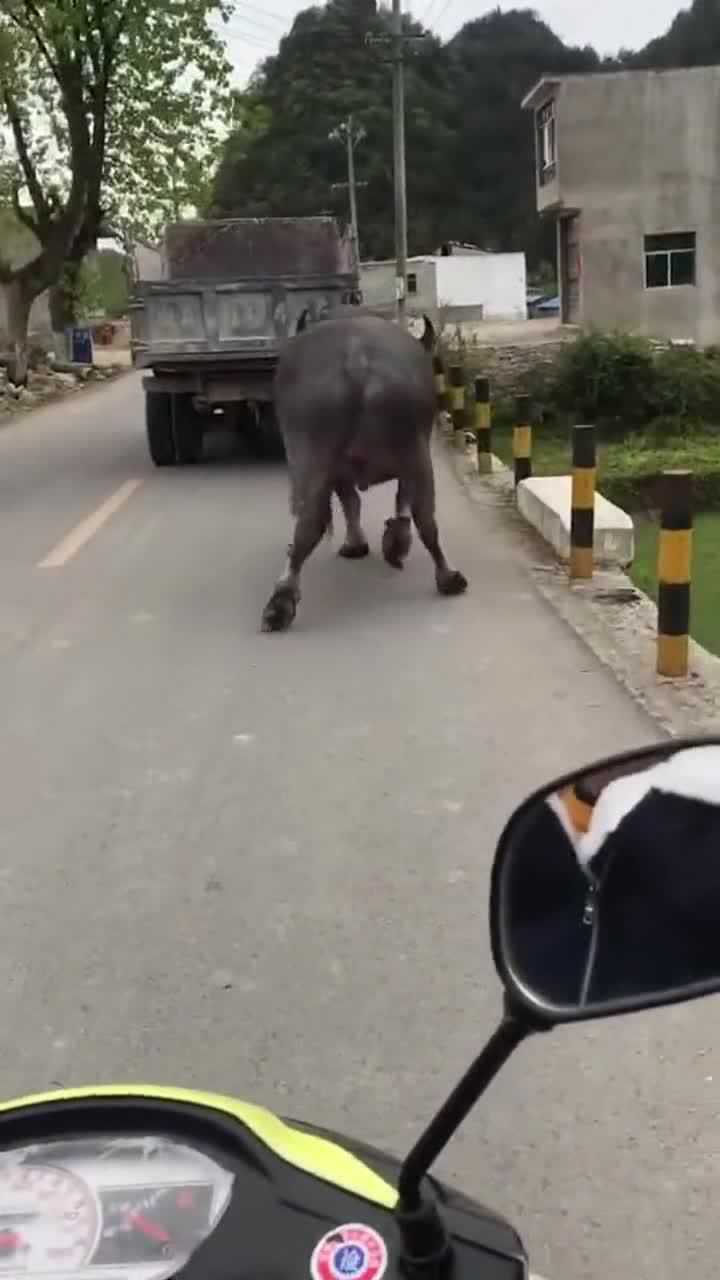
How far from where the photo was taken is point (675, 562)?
632cm

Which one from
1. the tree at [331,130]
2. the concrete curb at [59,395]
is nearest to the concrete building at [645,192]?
the concrete curb at [59,395]

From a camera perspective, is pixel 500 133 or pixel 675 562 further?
pixel 500 133

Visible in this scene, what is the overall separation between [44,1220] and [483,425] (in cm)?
1185

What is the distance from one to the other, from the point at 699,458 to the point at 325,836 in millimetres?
9291

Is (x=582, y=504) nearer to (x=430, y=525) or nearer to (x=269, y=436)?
(x=430, y=525)

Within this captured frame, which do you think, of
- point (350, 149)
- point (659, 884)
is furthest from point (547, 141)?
point (659, 884)

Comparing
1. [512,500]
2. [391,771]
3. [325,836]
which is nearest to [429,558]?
[512,500]

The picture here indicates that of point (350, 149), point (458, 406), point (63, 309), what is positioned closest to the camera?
point (458, 406)

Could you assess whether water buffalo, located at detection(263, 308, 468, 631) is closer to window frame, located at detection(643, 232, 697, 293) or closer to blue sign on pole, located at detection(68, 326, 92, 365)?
window frame, located at detection(643, 232, 697, 293)

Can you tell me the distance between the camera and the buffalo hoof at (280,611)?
7664 mm

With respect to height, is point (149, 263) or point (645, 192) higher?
point (645, 192)

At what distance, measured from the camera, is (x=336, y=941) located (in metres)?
4.09

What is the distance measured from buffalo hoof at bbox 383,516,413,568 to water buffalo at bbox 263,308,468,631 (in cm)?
56

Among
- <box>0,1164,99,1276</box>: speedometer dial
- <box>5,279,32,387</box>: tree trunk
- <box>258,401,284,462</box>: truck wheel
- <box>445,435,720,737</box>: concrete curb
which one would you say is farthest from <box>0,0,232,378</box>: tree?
<box>0,1164,99,1276</box>: speedometer dial
